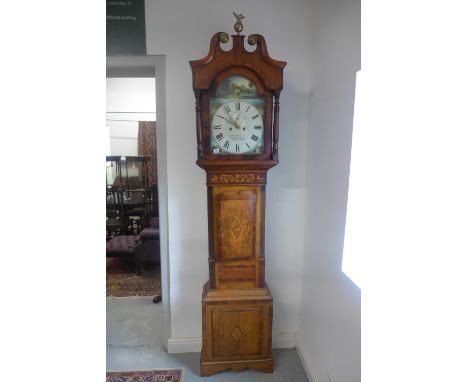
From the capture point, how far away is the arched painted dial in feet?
4.77

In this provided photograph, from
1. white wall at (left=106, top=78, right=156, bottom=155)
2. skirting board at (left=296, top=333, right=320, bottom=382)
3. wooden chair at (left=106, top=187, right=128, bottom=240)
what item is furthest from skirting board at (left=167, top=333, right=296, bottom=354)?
white wall at (left=106, top=78, right=156, bottom=155)

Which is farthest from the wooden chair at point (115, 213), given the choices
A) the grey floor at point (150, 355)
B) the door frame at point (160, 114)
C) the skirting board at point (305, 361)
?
the skirting board at point (305, 361)

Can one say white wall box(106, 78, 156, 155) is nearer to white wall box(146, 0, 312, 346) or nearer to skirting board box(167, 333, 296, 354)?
white wall box(146, 0, 312, 346)

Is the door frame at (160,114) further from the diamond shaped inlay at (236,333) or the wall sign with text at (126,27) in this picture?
the diamond shaped inlay at (236,333)

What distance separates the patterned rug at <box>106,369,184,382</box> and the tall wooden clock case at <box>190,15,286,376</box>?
0.21 m

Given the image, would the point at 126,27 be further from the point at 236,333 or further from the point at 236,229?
the point at 236,333

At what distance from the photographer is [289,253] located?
1855mm

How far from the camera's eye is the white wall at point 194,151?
1617 millimetres

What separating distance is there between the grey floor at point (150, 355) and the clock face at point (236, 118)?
1.34 meters
